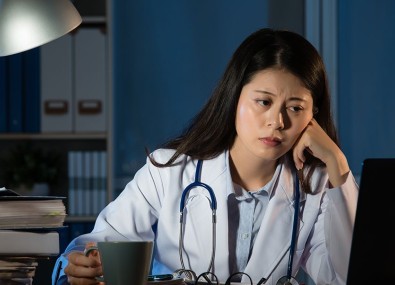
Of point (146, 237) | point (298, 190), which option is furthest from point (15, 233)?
point (298, 190)

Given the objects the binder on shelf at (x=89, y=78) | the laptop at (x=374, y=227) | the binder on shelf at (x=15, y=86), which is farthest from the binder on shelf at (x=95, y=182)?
the laptop at (x=374, y=227)

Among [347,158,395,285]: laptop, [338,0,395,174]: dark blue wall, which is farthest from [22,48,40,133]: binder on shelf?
[347,158,395,285]: laptop

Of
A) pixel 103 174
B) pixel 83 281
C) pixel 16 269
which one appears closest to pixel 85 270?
pixel 83 281

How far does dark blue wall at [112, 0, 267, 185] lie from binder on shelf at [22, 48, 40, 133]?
44 cm

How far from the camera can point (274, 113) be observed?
193 centimetres

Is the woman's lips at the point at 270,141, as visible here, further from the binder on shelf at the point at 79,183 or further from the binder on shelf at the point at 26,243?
the binder on shelf at the point at 79,183

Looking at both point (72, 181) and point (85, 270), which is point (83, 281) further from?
point (72, 181)

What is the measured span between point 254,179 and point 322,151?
220 millimetres

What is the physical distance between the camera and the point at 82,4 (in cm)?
404

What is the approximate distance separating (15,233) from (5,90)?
230 cm

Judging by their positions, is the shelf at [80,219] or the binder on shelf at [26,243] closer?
the binder on shelf at [26,243]

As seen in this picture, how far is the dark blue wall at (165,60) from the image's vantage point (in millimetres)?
4066

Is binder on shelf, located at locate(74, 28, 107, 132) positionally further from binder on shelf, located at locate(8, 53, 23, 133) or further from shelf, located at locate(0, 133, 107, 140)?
binder on shelf, located at locate(8, 53, 23, 133)

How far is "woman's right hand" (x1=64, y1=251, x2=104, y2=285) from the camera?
60.9 inches
